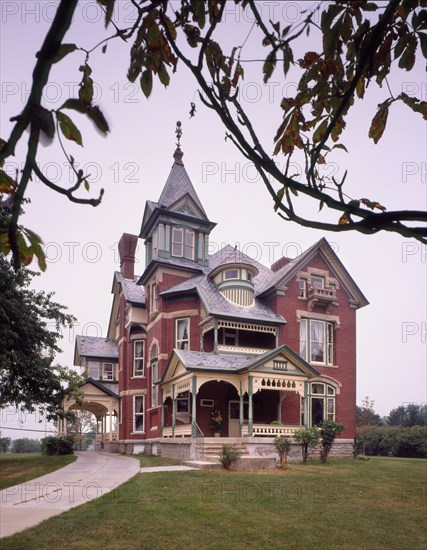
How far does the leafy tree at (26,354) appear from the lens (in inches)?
808

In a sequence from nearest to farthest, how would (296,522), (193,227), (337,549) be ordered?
(337,549)
(296,522)
(193,227)

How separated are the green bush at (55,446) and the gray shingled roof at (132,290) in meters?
9.34

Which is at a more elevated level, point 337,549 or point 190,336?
point 190,336

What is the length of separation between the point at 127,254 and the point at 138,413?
38.4ft

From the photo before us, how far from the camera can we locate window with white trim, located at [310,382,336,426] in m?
29.7

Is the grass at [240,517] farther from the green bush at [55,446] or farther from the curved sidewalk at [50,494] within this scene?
the green bush at [55,446]

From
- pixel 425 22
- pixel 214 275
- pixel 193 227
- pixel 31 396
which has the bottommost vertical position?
pixel 31 396

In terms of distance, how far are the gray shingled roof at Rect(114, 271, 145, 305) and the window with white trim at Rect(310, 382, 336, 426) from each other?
39.9ft

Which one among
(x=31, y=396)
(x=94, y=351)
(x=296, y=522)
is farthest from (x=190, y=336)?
(x=296, y=522)

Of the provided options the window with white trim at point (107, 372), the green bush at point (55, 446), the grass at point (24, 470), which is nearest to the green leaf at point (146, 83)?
the grass at point (24, 470)

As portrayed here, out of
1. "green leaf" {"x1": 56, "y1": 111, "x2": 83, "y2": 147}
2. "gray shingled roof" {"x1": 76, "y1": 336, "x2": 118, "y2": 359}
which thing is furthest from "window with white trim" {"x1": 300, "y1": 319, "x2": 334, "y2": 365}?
"green leaf" {"x1": 56, "y1": 111, "x2": 83, "y2": 147}

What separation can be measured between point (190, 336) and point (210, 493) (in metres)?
17.3

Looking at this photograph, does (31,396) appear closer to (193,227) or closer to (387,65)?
(193,227)

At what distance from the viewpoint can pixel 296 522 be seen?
10.4 meters
